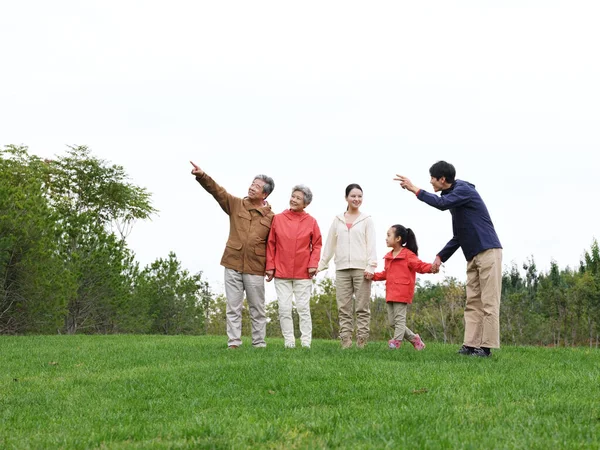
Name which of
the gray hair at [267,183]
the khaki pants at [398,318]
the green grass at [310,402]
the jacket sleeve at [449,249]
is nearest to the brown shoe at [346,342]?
the khaki pants at [398,318]

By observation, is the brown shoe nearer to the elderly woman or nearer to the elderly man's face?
the elderly woman

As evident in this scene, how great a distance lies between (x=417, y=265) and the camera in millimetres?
10117

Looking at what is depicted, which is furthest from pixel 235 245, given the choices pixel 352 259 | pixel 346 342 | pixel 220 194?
pixel 346 342

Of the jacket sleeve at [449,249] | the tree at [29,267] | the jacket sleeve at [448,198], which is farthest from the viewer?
the tree at [29,267]

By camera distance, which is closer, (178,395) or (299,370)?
(178,395)

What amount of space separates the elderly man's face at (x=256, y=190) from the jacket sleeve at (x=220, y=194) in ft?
0.83

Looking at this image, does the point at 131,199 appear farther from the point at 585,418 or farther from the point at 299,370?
the point at 585,418

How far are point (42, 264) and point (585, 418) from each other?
750 inches

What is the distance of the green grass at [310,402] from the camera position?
4.45 metres

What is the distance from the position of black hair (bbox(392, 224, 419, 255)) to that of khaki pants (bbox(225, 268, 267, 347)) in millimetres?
2247

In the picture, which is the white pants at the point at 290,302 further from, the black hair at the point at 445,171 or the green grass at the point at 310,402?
the black hair at the point at 445,171

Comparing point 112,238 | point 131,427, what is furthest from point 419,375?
point 112,238

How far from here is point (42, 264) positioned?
20984mm

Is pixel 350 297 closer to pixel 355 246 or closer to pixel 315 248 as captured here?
pixel 355 246
